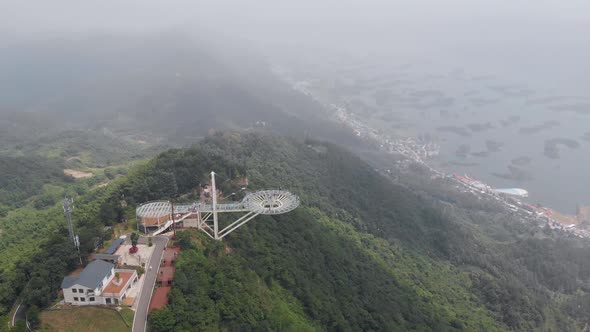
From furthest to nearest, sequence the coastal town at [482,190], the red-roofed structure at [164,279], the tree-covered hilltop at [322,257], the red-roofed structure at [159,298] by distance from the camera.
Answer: the coastal town at [482,190]
the tree-covered hilltop at [322,257]
the red-roofed structure at [164,279]
the red-roofed structure at [159,298]

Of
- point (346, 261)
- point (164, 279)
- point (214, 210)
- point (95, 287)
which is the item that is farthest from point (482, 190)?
point (95, 287)

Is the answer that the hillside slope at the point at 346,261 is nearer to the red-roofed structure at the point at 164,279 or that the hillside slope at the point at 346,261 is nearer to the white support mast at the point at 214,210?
the red-roofed structure at the point at 164,279

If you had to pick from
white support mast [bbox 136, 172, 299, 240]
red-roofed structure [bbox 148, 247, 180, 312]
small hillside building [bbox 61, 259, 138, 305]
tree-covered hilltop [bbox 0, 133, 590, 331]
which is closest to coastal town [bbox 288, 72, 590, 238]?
tree-covered hilltop [bbox 0, 133, 590, 331]

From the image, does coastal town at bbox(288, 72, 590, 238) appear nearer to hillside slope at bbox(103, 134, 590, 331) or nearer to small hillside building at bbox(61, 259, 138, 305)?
hillside slope at bbox(103, 134, 590, 331)

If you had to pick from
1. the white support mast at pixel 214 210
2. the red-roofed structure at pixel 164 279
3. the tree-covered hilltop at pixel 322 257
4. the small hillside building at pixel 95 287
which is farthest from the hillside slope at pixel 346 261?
the small hillside building at pixel 95 287

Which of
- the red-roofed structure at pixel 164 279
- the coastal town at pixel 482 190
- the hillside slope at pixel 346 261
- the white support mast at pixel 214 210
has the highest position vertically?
the white support mast at pixel 214 210

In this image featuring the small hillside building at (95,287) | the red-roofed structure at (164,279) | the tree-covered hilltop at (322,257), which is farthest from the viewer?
the tree-covered hilltop at (322,257)
